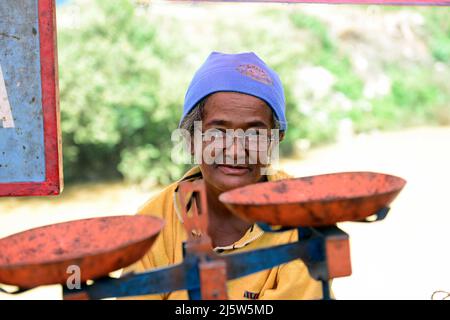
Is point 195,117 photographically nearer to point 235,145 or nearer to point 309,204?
point 235,145

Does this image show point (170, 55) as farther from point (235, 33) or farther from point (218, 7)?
point (218, 7)

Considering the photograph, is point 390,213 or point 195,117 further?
point 390,213

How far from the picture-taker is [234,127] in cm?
230

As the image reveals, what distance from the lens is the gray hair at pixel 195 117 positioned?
95.5 inches

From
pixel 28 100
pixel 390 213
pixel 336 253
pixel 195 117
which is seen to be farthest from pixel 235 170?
pixel 390 213

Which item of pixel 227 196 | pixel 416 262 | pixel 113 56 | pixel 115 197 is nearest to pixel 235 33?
pixel 113 56

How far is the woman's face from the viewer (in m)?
2.29

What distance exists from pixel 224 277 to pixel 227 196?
23cm

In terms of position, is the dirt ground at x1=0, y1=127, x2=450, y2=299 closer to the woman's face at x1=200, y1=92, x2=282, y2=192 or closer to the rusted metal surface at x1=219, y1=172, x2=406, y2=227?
the woman's face at x1=200, y1=92, x2=282, y2=192

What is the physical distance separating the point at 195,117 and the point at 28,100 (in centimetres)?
67

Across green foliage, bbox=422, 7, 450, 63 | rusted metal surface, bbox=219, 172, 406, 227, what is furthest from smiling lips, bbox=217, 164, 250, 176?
green foliage, bbox=422, 7, 450, 63

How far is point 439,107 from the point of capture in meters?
11.4

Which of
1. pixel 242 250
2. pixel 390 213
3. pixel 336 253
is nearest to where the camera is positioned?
pixel 336 253

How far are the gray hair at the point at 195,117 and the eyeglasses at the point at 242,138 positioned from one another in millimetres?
117
